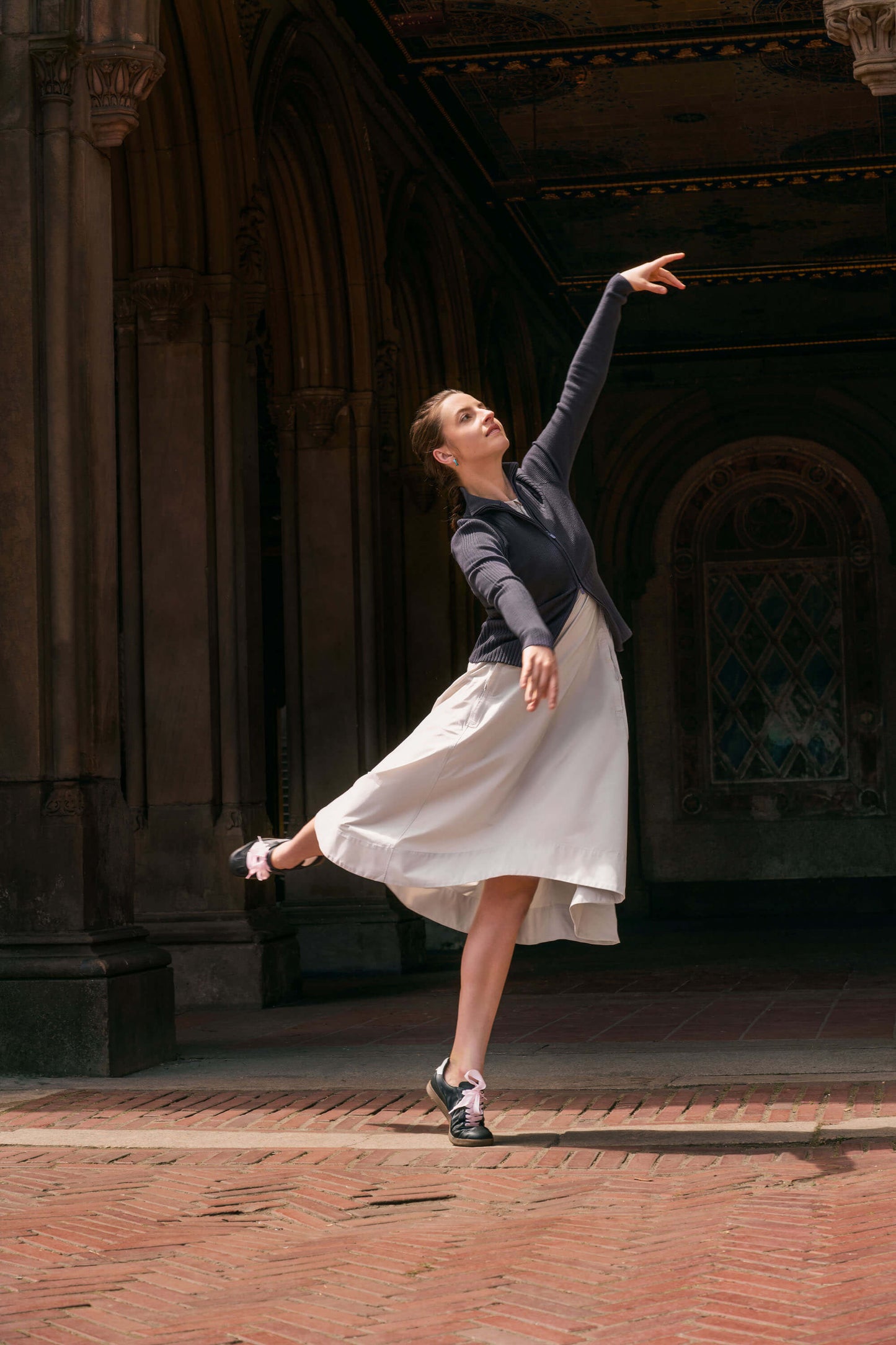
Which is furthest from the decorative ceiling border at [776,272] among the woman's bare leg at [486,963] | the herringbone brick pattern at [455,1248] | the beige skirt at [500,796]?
the herringbone brick pattern at [455,1248]

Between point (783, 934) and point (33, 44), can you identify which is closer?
point (33, 44)

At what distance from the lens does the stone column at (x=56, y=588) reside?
19.3ft

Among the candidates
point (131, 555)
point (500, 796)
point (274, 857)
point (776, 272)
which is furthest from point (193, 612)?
point (776, 272)

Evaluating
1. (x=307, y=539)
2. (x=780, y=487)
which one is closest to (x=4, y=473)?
(x=307, y=539)

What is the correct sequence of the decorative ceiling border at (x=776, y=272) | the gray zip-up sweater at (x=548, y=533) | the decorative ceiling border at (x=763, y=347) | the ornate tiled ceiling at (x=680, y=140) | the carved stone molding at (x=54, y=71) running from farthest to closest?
1. the decorative ceiling border at (x=763, y=347)
2. the decorative ceiling border at (x=776, y=272)
3. the ornate tiled ceiling at (x=680, y=140)
4. the carved stone molding at (x=54, y=71)
5. the gray zip-up sweater at (x=548, y=533)

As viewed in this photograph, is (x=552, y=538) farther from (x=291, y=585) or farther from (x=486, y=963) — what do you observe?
(x=291, y=585)

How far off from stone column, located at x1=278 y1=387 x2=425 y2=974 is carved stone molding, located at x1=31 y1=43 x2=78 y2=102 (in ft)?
15.5

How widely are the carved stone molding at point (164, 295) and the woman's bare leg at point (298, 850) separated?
15.8ft

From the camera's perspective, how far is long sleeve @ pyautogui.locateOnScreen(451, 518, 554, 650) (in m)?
3.87

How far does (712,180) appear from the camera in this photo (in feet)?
43.5

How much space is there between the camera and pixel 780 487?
1814 cm

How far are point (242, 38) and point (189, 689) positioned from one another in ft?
11.0

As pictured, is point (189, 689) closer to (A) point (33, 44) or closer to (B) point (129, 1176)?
(A) point (33, 44)

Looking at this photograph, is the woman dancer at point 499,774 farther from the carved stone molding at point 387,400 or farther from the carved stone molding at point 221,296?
the carved stone molding at point 387,400
